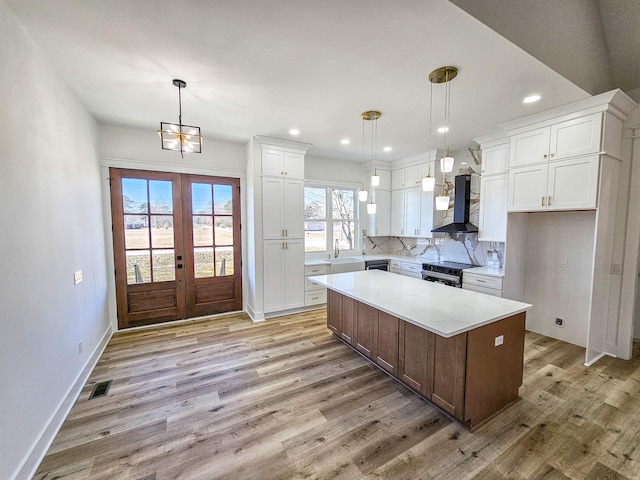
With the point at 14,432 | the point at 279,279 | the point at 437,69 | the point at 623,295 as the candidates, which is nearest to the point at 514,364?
the point at 623,295

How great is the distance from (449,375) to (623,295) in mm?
2691

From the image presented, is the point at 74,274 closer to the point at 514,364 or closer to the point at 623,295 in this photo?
the point at 514,364

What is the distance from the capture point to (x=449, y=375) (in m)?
2.03

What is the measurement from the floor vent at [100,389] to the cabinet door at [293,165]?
3414 millimetres

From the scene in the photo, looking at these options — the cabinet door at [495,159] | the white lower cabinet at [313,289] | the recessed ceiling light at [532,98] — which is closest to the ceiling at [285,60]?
the recessed ceiling light at [532,98]

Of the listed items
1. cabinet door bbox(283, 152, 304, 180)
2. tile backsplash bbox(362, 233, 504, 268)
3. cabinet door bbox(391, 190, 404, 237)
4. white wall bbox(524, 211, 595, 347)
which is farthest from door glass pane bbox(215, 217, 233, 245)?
white wall bbox(524, 211, 595, 347)

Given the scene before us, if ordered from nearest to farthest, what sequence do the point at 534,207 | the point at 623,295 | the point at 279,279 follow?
the point at 623,295
the point at 534,207
the point at 279,279

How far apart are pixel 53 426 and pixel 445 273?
4685 millimetres

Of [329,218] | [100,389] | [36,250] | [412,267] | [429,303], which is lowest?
[100,389]

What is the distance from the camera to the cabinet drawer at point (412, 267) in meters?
4.79

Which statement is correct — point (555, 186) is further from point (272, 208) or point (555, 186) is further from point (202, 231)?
point (202, 231)

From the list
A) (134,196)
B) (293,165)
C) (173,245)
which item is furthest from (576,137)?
(134,196)

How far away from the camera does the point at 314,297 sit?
15.5 ft

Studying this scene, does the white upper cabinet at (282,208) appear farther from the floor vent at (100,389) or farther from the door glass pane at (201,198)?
the floor vent at (100,389)
